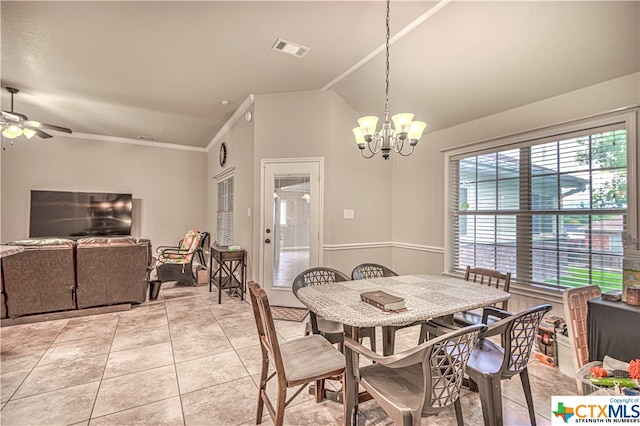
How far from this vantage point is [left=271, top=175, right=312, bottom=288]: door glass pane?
4.08 m

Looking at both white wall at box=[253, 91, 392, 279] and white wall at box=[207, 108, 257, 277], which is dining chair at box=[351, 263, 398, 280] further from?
white wall at box=[207, 108, 257, 277]

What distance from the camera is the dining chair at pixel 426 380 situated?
1.25m

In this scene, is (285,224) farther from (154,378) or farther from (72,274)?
(72,274)

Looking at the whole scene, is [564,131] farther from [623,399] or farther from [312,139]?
[312,139]

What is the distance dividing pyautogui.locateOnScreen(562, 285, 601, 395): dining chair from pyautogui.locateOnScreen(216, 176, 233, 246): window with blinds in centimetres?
482

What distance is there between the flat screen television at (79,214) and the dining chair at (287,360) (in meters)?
6.19

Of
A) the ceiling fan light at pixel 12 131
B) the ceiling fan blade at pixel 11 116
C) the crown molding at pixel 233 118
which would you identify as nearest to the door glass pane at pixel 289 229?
the crown molding at pixel 233 118

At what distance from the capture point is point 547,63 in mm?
2559

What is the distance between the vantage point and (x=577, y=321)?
2156mm

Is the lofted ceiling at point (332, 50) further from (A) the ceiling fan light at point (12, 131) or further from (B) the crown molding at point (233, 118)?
(A) the ceiling fan light at point (12, 131)

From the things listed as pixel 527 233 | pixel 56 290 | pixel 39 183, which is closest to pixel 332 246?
pixel 527 233

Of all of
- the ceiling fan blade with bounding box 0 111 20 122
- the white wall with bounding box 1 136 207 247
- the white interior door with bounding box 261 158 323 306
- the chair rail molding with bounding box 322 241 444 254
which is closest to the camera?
the ceiling fan blade with bounding box 0 111 20 122

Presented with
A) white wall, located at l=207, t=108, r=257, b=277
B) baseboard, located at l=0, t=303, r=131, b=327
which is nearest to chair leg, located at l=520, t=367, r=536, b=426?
white wall, located at l=207, t=108, r=257, b=277

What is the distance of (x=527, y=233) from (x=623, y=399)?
2.01 meters
